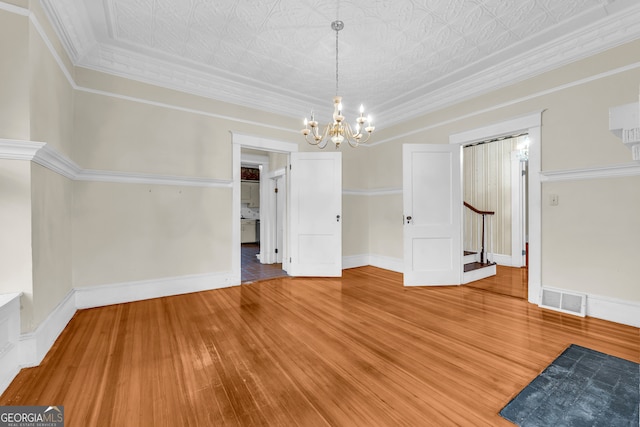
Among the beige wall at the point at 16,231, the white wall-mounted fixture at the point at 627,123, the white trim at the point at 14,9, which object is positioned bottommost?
the beige wall at the point at 16,231

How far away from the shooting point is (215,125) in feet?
13.4

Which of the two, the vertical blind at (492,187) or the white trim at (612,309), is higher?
the vertical blind at (492,187)

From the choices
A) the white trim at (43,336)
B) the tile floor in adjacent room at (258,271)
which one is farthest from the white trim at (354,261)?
the white trim at (43,336)

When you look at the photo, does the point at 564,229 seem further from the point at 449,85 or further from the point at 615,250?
the point at 449,85

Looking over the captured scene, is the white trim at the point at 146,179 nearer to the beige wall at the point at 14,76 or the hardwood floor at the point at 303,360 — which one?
the beige wall at the point at 14,76

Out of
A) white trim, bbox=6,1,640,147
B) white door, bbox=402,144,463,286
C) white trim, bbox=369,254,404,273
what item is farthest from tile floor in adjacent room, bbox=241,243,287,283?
white trim, bbox=6,1,640,147

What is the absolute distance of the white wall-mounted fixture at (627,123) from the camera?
116cm

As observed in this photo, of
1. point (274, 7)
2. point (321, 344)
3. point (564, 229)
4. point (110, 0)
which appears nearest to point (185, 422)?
point (321, 344)

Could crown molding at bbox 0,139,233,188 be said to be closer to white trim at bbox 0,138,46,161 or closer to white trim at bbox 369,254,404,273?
white trim at bbox 0,138,46,161

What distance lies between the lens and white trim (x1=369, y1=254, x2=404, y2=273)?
507 centimetres

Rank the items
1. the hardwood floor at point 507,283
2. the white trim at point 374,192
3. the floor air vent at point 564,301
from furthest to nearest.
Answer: the white trim at point 374,192 < the hardwood floor at point 507,283 < the floor air vent at point 564,301

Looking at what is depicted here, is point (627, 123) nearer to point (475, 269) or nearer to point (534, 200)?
point (534, 200)

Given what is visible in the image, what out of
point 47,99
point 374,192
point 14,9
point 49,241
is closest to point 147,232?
point 49,241

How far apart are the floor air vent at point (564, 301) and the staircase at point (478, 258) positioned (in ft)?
3.75
